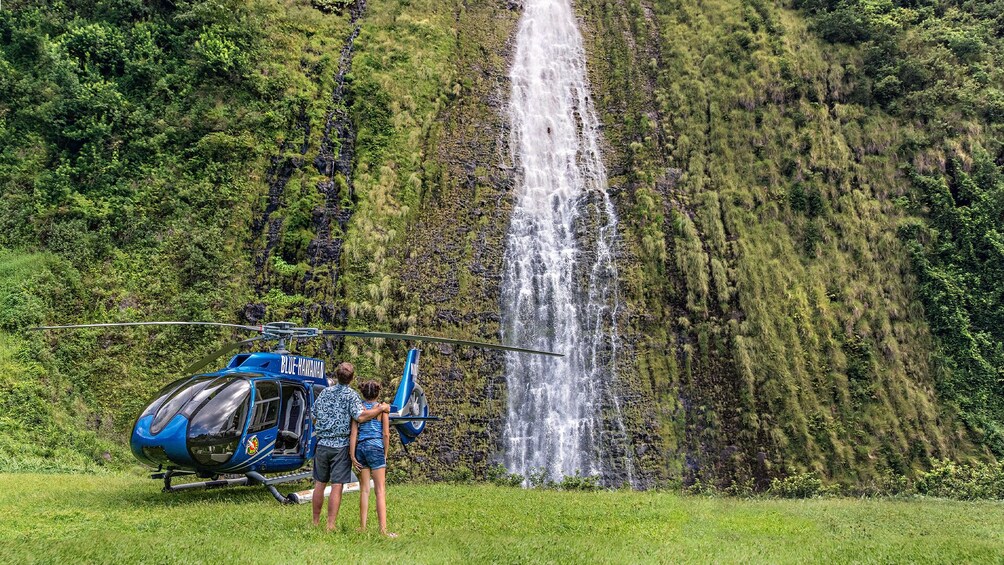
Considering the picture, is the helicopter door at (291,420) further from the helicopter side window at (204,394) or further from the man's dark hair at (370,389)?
the man's dark hair at (370,389)

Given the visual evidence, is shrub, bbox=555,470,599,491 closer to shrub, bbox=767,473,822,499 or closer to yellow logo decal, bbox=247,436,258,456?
shrub, bbox=767,473,822,499

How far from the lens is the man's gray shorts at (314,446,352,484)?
708 cm

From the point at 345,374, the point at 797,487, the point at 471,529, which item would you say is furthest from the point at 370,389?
the point at 797,487

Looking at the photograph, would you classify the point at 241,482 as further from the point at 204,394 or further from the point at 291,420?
the point at 204,394

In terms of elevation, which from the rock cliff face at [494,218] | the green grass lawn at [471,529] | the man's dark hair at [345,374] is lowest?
the green grass lawn at [471,529]

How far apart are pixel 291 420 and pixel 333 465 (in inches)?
140

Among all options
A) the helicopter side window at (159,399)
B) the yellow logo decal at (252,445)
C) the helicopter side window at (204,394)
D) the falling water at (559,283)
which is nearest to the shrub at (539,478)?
the falling water at (559,283)

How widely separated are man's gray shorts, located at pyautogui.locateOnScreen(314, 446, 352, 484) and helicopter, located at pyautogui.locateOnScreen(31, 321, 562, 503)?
166 centimetres

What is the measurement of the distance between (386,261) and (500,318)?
3.85 metres

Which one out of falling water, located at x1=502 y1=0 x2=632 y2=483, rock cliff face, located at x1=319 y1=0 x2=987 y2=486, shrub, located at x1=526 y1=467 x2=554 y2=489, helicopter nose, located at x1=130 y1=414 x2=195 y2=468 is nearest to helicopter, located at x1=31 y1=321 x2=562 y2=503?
helicopter nose, located at x1=130 y1=414 x2=195 y2=468

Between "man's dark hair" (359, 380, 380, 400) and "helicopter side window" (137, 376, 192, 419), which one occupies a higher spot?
"man's dark hair" (359, 380, 380, 400)

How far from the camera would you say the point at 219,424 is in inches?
349

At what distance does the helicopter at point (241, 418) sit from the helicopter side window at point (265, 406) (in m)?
0.02

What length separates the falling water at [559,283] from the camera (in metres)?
16.7
